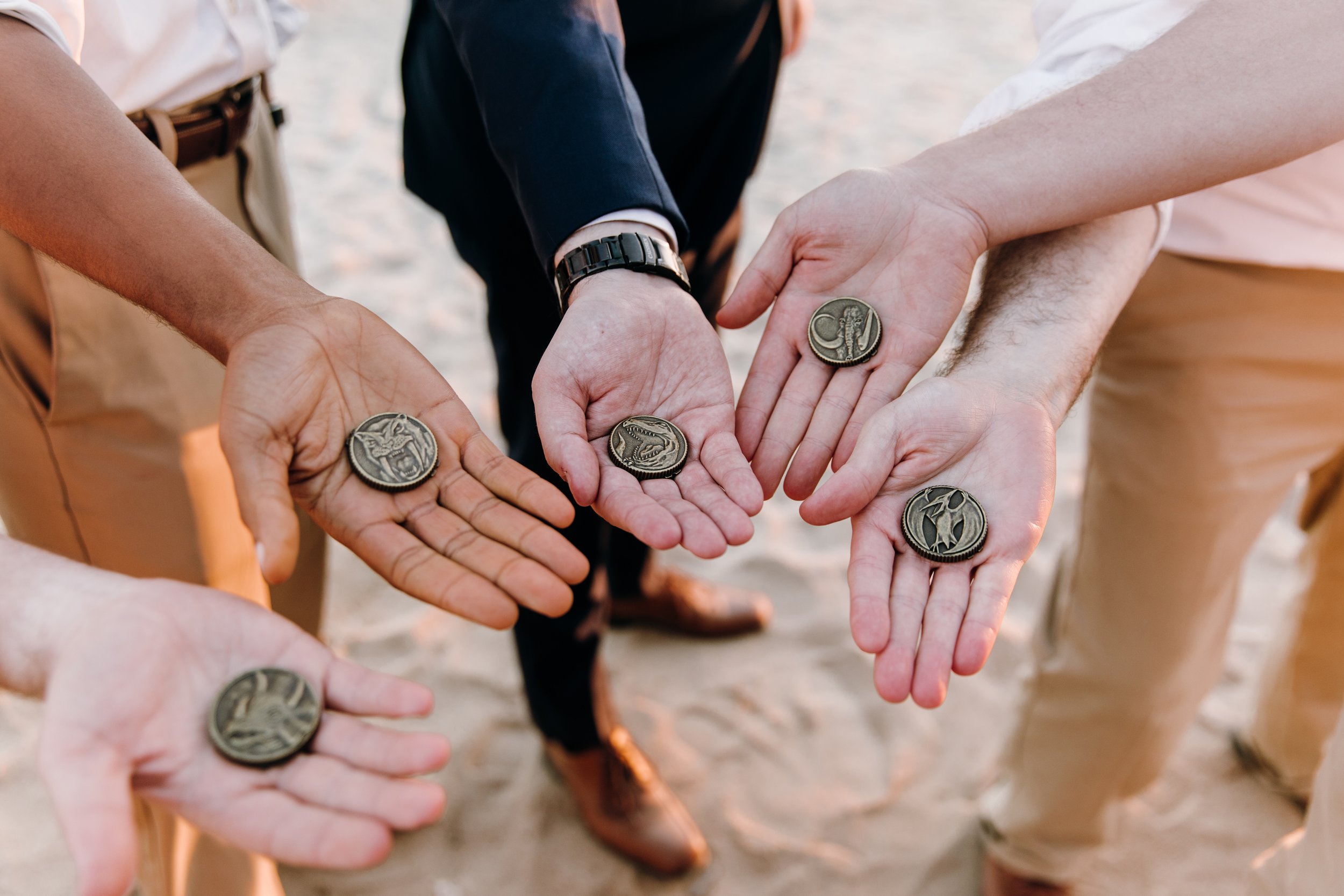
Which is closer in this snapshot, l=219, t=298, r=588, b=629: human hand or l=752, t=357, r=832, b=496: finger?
l=219, t=298, r=588, b=629: human hand

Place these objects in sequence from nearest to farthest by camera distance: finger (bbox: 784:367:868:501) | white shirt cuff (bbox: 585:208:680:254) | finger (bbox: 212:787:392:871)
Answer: finger (bbox: 212:787:392:871) < finger (bbox: 784:367:868:501) < white shirt cuff (bbox: 585:208:680:254)

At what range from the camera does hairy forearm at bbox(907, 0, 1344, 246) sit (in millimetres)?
1857

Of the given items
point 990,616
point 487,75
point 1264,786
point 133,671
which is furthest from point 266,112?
point 1264,786

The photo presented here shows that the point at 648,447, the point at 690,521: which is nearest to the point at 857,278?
the point at 648,447

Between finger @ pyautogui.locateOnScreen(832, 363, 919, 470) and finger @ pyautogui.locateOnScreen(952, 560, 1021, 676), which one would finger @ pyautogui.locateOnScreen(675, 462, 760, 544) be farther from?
finger @ pyautogui.locateOnScreen(952, 560, 1021, 676)

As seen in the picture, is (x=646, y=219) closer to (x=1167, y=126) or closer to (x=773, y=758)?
(x=1167, y=126)

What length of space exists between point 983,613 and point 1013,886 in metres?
1.45

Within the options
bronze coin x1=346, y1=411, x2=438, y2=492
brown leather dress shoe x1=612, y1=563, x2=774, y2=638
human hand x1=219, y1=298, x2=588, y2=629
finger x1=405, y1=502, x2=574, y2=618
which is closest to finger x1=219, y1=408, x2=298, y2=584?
human hand x1=219, y1=298, x2=588, y2=629

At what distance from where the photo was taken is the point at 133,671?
1.27m

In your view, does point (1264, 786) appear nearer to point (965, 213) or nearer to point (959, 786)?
point (959, 786)

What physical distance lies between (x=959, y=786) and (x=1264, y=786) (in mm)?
955

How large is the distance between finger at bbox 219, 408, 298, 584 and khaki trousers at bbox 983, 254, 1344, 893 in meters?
1.84

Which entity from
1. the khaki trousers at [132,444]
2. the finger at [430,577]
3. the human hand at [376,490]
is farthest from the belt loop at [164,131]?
the finger at [430,577]

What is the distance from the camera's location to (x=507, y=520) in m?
1.68
